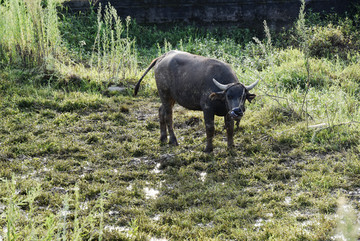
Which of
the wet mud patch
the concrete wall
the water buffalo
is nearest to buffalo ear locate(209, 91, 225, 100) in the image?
the water buffalo

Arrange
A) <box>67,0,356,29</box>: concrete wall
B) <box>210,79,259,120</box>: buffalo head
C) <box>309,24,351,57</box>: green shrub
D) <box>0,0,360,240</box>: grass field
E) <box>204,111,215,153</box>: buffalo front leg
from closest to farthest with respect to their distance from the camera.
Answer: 1. <box>0,0,360,240</box>: grass field
2. <box>210,79,259,120</box>: buffalo head
3. <box>204,111,215,153</box>: buffalo front leg
4. <box>309,24,351,57</box>: green shrub
5. <box>67,0,356,29</box>: concrete wall

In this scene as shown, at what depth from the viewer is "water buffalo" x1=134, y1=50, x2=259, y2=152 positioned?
4.96 m

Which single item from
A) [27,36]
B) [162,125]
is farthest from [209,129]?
[27,36]

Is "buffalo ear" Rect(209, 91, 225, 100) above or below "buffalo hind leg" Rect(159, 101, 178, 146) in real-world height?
above

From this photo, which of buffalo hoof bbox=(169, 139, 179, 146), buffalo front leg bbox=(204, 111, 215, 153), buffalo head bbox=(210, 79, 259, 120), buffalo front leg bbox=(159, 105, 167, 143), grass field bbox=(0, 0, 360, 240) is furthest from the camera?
buffalo front leg bbox=(159, 105, 167, 143)

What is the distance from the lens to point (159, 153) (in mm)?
5469

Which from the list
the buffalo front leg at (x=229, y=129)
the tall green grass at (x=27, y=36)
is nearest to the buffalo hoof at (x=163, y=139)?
the buffalo front leg at (x=229, y=129)

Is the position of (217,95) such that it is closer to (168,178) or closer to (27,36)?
(168,178)

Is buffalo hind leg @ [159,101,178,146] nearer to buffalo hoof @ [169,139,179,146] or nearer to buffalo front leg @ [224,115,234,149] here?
buffalo hoof @ [169,139,179,146]

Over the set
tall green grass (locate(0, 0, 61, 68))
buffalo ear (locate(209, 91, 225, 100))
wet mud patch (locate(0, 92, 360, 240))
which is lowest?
wet mud patch (locate(0, 92, 360, 240))

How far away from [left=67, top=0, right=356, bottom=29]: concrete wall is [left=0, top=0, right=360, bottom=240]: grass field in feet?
6.27

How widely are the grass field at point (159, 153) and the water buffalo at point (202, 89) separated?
405 mm

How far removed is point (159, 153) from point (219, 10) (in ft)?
24.0

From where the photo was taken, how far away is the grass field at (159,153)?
11.8ft
